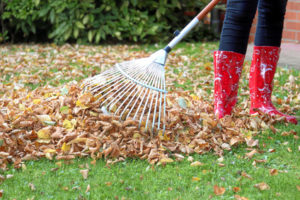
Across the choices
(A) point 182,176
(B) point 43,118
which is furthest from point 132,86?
(A) point 182,176

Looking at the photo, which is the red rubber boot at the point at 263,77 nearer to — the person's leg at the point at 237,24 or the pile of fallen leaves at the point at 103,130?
the pile of fallen leaves at the point at 103,130

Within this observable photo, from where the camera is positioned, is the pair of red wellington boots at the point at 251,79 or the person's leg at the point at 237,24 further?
the pair of red wellington boots at the point at 251,79

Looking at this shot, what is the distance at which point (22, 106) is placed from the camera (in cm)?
261

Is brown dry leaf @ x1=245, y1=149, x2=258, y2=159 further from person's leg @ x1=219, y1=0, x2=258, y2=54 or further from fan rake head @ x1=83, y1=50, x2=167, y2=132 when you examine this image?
person's leg @ x1=219, y1=0, x2=258, y2=54

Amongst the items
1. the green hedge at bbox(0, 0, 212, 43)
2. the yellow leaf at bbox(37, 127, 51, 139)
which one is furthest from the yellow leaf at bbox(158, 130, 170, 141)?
the green hedge at bbox(0, 0, 212, 43)

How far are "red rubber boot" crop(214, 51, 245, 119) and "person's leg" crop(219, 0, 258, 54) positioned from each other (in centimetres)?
5

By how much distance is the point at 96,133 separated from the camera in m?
2.31

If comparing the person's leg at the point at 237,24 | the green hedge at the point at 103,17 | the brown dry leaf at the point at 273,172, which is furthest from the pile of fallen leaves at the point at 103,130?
the green hedge at the point at 103,17

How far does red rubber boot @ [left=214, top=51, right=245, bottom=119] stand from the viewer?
254cm

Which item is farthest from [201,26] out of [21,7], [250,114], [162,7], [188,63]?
[250,114]

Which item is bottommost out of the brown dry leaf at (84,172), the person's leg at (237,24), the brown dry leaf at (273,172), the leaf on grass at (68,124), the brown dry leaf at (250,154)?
the brown dry leaf at (84,172)

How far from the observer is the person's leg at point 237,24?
7.97 ft

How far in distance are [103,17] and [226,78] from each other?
11.8ft

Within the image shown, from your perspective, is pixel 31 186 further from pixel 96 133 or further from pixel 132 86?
pixel 132 86
